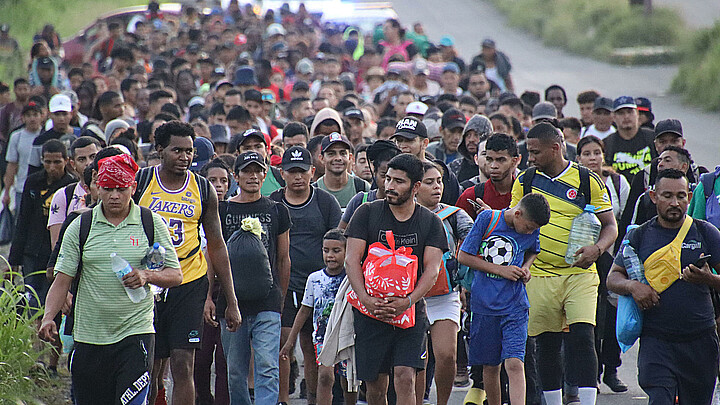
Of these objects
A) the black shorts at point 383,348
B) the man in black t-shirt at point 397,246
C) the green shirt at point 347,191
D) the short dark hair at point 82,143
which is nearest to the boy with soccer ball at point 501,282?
the man in black t-shirt at point 397,246

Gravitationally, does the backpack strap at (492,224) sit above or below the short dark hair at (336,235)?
above

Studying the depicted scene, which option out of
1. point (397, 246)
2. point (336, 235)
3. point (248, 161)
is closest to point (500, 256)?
point (397, 246)

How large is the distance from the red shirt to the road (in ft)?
34.8

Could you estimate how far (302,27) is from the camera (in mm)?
35000

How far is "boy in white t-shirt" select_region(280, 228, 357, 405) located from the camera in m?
7.97

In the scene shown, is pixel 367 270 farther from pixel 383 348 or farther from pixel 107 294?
pixel 107 294

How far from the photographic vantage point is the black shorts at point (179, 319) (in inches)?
289

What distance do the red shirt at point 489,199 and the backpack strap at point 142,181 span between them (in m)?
2.55

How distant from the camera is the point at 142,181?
7.41 metres

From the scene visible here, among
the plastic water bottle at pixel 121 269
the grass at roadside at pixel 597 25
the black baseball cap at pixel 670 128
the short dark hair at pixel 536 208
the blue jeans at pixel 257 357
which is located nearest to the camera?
the plastic water bottle at pixel 121 269

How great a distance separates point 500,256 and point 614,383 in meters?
2.51

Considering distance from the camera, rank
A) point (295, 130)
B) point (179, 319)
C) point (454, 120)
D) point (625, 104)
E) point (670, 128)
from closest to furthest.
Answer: point (179, 319) < point (670, 128) < point (295, 130) < point (625, 104) < point (454, 120)

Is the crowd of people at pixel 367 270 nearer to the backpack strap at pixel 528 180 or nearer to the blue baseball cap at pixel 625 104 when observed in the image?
the backpack strap at pixel 528 180

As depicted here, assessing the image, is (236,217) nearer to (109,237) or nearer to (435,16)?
(109,237)
